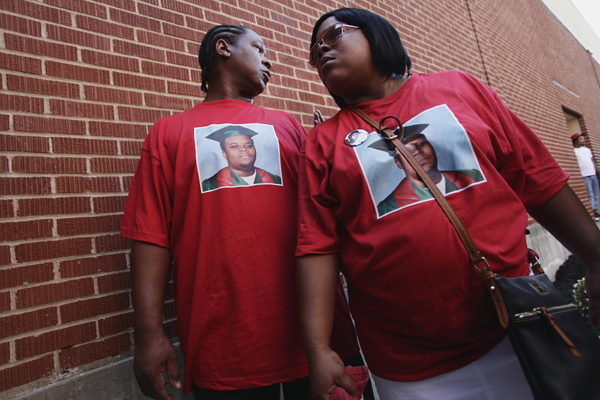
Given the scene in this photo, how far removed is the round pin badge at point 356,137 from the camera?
4.39 feet

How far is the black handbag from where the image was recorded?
988 mm

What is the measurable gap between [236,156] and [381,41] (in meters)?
0.73

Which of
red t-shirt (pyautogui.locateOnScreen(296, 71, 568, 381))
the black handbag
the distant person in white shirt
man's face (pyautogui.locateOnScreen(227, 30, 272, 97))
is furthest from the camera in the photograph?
the distant person in white shirt

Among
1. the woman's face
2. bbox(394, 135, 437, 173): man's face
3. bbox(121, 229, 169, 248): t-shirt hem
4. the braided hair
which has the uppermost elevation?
the braided hair

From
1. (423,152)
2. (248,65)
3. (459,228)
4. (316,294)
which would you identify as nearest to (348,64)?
(423,152)

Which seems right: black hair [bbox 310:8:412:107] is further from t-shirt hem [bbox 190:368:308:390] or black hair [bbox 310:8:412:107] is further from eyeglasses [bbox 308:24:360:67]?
t-shirt hem [bbox 190:368:308:390]

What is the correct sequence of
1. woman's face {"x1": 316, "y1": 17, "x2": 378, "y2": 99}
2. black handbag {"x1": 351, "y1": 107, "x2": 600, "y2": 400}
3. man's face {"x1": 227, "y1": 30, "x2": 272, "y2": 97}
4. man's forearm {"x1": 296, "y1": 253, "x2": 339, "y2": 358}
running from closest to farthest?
black handbag {"x1": 351, "y1": 107, "x2": 600, "y2": 400}, man's forearm {"x1": 296, "y1": 253, "x2": 339, "y2": 358}, woman's face {"x1": 316, "y1": 17, "x2": 378, "y2": 99}, man's face {"x1": 227, "y1": 30, "x2": 272, "y2": 97}

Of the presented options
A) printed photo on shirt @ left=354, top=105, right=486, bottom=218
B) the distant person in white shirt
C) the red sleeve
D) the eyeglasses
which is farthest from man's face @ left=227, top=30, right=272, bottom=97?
the distant person in white shirt

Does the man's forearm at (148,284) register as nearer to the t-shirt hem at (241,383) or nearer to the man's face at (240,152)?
the t-shirt hem at (241,383)

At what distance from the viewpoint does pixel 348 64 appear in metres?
Answer: 1.50

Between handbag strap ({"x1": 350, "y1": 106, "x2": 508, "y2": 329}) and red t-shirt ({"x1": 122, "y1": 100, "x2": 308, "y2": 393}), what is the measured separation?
1.73 feet

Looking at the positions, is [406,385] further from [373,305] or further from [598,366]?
[598,366]

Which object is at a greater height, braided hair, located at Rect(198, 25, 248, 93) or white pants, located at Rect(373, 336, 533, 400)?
braided hair, located at Rect(198, 25, 248, 93)

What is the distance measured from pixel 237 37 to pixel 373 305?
1.49m
